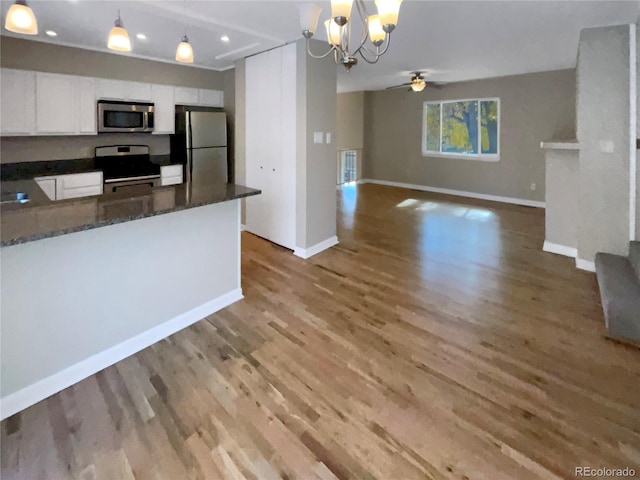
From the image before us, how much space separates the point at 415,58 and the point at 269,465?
17.4ft

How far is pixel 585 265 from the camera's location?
158 inches

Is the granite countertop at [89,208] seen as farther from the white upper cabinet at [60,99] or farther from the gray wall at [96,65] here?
the gray wall at [96,65]

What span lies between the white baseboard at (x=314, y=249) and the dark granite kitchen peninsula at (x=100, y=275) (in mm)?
1371

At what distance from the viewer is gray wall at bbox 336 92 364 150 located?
9.80 metres

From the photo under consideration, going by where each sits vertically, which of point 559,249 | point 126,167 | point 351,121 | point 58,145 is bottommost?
point 559,249

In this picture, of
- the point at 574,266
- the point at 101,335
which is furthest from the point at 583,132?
the point at 101,335

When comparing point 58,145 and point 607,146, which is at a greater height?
point 58,145

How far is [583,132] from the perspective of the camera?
387 centimetres

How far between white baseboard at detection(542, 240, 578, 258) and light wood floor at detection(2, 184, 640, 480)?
0.75 meters

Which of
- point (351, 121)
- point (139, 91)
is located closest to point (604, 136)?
point (139, 91)

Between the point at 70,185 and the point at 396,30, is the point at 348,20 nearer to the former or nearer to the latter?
the point at 396,30

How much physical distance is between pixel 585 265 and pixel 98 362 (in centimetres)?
454

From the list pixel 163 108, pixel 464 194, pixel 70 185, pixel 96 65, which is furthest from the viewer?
pixel 464 194

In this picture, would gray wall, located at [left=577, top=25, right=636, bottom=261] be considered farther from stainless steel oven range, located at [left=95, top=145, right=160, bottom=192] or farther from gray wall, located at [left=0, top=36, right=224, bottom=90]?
stainless steel oven range, located at [left=95, top=145, right=160, bottom=192]
